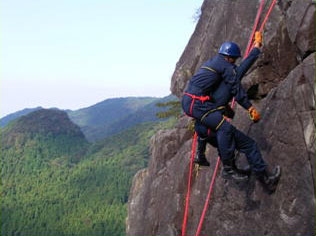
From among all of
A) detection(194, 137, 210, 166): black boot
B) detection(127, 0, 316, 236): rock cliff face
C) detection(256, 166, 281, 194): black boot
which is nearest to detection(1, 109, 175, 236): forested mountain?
detection(127, 0, 316, 236): rock cliff face

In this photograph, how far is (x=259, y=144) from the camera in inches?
436

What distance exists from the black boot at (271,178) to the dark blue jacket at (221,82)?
141 centimetres

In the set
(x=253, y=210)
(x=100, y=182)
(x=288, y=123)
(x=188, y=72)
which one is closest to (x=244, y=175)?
(x=253, y=210)

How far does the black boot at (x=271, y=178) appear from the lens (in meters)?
10.1

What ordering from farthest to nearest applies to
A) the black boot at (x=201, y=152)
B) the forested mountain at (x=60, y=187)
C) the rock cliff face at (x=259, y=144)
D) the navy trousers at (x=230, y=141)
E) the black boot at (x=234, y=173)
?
the forested mountain at (x=60, y=187), the black boot at (x=201, y=152), the black boot at (x=234, y=173), the navy trousers at (x=230, y=141), the rock cliff face at (x=259, y=144)

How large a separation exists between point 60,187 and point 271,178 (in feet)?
522

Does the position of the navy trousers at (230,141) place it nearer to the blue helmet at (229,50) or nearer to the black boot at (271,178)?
the black boot at (271,178)

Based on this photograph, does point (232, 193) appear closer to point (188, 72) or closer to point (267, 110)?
point (267, 110)

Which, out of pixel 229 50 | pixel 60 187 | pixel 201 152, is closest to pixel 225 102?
pixel 229 50

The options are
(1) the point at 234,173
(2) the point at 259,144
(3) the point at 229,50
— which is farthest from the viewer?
(2) the point at 259,144

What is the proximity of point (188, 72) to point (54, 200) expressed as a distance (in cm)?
14019

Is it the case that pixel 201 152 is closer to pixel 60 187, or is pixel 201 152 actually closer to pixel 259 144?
pixel 259 144

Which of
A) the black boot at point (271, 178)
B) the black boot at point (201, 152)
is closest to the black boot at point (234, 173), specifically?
the black boot at point (271, 178)

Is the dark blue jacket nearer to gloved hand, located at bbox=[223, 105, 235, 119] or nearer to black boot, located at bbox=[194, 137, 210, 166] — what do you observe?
gloved hand, located at bbox=[223, 105, 235, 119]
